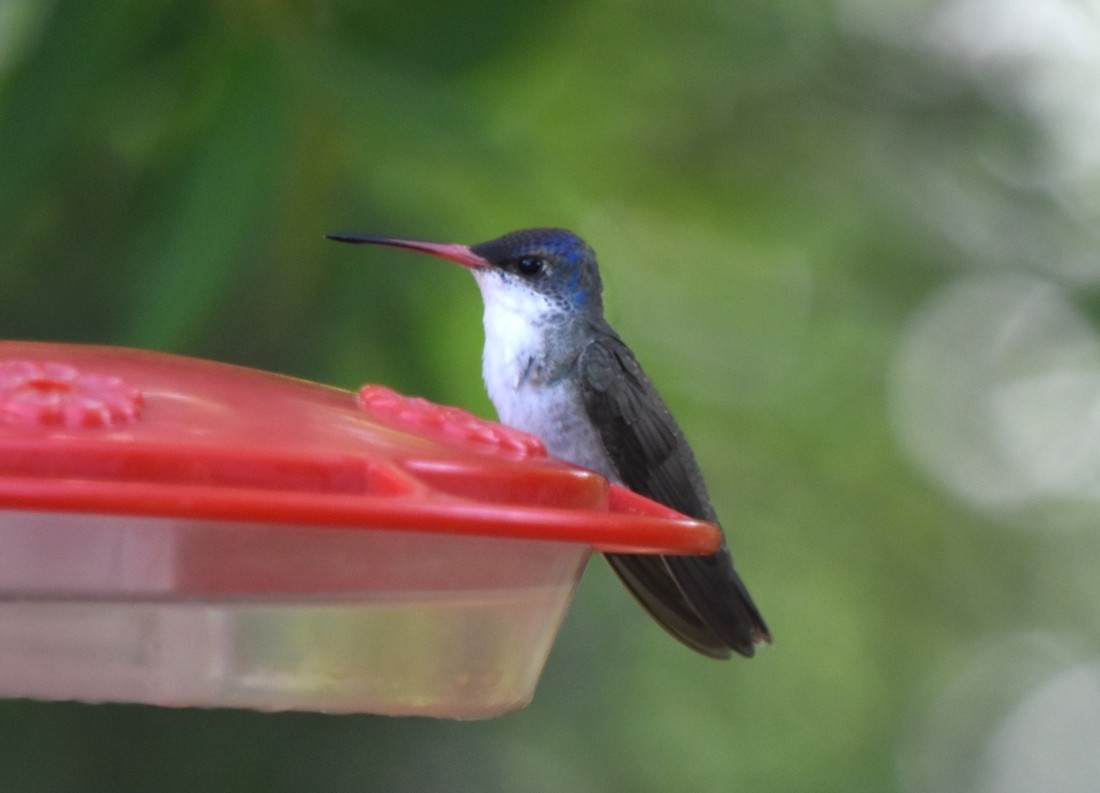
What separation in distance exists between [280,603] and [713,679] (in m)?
3.59

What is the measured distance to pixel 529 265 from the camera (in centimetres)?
303

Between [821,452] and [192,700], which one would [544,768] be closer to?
[821,452]

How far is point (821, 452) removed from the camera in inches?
171

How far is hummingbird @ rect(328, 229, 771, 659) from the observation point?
2682 millimetres

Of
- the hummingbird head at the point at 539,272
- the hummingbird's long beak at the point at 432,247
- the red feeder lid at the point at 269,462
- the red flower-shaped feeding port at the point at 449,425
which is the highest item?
the red feeder lid at the point at 269,462

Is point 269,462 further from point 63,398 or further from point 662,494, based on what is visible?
point 662,494

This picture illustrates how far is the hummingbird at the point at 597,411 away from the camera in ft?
8.80

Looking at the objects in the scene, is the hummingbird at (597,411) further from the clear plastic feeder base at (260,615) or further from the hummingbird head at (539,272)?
the clear plastic feeder base at (260,615)

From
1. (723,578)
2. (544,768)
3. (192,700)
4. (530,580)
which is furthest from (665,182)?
(192,700)

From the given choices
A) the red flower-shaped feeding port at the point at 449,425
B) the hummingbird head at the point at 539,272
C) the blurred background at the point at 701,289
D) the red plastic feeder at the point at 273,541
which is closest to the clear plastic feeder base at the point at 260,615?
the red plastic feeder at the point at 273,541

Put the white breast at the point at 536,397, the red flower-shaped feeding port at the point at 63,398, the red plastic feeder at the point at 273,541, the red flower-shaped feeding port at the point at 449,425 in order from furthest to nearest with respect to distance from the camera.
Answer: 1. the white breast at the point at 536,397
2. the red flower-shaped feeding port at the point at 449,425
3. the red flower-shaped feeding port at the point at 63,398
4. the red plastic feeder at the point at 273,541

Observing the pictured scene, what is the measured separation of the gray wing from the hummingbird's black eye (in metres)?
0.19

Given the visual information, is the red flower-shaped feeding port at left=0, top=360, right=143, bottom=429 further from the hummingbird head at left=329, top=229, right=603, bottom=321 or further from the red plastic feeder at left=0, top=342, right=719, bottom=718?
the hummingbird head at left=329, top=229, right=603, bottom=321

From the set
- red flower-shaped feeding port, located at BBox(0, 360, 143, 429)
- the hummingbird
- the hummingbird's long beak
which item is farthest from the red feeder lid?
the hummingbird
